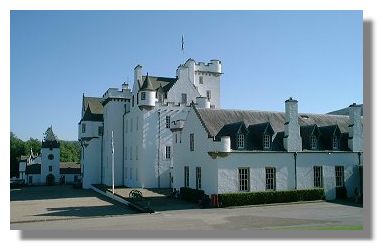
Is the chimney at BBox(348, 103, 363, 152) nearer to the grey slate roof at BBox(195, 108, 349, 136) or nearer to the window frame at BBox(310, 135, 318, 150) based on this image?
the grey slate roof at BBox(195, 108, 349, 136)

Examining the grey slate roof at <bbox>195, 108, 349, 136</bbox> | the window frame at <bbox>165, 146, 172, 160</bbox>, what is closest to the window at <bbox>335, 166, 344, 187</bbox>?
the grey slate roof at <bbox>195, 108, 349, 136</bbox>

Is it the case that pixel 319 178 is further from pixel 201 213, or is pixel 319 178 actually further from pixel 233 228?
pixel 233 228

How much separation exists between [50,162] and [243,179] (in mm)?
55455

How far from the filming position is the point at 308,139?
35906 millimetres

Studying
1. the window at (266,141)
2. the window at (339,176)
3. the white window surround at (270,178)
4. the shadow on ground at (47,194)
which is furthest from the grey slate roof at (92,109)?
the window at (339,176)

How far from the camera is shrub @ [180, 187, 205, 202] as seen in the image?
33.4 metres

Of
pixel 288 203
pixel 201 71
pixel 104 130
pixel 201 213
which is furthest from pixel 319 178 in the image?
pixel 104 130

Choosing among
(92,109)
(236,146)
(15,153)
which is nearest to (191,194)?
(236,146)

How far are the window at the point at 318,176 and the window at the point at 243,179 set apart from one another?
22.9 ft

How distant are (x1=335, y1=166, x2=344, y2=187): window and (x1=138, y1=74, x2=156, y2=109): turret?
22.0 metres

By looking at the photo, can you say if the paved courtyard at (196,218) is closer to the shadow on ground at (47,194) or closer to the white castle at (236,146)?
the white castle at (236,146)

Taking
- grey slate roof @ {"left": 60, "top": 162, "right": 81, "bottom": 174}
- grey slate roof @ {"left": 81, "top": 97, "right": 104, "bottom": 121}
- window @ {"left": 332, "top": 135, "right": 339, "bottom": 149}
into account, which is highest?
grey slate roof @ {"left": 81, "top": 97, "right": 104, "bottom": 121}

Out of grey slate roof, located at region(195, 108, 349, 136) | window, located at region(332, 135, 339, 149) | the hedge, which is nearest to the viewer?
the hedge

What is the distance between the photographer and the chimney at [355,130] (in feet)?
121
